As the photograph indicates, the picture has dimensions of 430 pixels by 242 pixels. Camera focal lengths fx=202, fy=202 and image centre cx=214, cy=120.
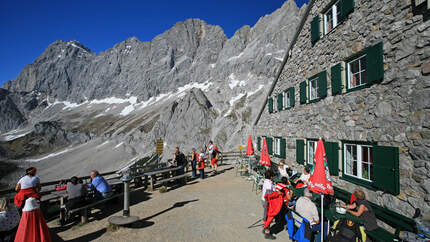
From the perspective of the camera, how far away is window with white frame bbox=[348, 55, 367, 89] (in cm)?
663

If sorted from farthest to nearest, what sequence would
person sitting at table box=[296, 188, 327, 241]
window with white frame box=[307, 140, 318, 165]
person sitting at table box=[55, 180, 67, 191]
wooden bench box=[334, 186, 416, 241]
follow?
window with white frame box=[307, 140, 318, 165], person sitting at table box=[55, 180, 67, 191], person sitting at table box=[296, 188, 327, 241], wooden bench box=[334, 186, 416, 241]

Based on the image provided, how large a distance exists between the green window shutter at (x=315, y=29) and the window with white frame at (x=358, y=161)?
497 cm

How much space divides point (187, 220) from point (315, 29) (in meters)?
9.49

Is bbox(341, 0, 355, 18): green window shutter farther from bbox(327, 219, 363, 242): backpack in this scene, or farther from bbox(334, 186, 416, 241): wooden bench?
bbox(327, 219, 363, 242): backpack

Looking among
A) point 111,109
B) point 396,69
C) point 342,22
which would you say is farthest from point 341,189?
point 111,109

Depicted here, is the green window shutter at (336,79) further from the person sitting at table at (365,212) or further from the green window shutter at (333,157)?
the person sitting at table at (365,212)

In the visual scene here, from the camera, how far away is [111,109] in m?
135

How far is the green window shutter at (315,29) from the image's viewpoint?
8.91 metres

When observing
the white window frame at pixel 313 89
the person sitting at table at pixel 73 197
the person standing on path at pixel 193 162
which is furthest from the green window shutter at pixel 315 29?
the person sitting at table at pixel 73 197

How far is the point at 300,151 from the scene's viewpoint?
996 centimetres

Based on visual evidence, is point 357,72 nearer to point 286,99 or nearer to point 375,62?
point 375,62

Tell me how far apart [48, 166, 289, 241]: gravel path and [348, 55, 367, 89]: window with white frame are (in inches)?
213

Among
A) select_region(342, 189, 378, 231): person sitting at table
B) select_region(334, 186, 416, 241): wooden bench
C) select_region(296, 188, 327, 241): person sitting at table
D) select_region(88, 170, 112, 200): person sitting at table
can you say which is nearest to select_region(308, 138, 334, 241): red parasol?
select_region(296, 188, 327, 241): person sitting at table

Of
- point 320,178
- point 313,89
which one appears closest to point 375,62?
point 320,178
